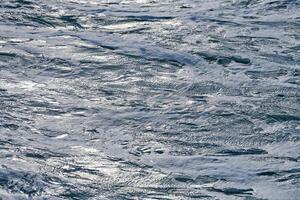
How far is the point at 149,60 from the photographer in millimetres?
5566

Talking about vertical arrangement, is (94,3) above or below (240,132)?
above

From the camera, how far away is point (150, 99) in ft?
16.2

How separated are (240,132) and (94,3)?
2821mm

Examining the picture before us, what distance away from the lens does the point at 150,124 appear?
4594mm

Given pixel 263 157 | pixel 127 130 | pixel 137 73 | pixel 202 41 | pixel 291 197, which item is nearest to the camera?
pixel 291 197

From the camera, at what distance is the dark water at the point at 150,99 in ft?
13.0

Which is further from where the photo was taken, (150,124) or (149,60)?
(149,60)

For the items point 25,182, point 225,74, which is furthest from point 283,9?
point 25,182

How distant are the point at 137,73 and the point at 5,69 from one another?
991 millimetres

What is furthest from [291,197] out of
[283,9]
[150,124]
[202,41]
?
[283,9]

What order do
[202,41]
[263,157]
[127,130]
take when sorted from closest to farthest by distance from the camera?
[263,157] → [127,130] → [202,41]

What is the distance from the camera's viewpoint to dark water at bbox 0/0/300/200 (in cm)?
396

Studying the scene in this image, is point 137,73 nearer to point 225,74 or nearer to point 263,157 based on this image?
point 225,74

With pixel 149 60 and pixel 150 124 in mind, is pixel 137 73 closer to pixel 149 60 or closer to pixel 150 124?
pixel 149 60
